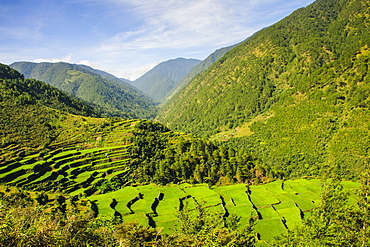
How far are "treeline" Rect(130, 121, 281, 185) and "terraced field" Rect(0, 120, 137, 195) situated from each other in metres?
7.76

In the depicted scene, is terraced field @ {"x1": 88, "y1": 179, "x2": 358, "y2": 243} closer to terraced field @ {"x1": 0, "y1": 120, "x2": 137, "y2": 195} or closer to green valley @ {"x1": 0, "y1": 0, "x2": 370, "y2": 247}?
green valley @ {"x1": 0, "y1": 0, "x2": 370, "y2": 247}

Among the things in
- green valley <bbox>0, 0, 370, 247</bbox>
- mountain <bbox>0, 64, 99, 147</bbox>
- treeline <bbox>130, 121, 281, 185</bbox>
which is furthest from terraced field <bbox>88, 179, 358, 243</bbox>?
mountain <bbox>0, 64, 99, 147</bbox>

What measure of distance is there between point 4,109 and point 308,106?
21721 centimetres

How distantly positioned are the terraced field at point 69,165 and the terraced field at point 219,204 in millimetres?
17534

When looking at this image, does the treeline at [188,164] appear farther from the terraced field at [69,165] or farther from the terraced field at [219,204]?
the terraced field at [219,204]

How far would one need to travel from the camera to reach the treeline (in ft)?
293

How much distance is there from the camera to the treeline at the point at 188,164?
89.4 meters

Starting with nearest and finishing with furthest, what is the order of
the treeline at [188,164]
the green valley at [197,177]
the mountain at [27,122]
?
the green valley at [197,177]
the treeline at [188,164]
the mountain at [27,122]

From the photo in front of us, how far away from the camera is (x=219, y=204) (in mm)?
54344

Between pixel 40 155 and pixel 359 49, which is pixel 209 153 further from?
pixel 359 49

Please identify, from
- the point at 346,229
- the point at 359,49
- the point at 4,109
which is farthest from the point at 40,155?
the point at 359,49

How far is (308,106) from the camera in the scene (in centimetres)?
16475


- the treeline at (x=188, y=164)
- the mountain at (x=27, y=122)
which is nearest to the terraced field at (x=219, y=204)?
the treeline at (x=188, y=164)

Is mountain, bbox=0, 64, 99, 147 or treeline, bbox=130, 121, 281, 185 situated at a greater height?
mountain, bbox=0, 64, 99, 147
